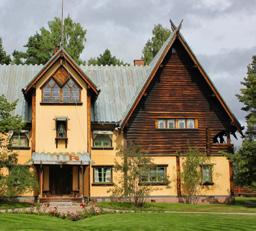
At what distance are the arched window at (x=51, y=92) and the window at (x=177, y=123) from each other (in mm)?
7693

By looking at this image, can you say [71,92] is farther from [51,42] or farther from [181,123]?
[51,42]

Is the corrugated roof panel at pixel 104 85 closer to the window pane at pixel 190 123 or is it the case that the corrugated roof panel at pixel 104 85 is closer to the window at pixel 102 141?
the window at pixel 102 141

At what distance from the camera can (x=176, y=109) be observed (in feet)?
122

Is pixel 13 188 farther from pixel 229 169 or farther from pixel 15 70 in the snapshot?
pixel 229 169

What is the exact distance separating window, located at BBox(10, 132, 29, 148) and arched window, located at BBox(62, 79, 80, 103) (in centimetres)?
380

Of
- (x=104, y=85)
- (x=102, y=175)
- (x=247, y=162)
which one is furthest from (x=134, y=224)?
(x=104, y=85)

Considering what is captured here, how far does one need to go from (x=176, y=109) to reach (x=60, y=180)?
32.9 ft

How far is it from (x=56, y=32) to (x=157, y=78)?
80.4 feet

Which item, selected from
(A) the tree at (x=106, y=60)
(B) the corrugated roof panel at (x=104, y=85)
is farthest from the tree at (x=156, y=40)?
(B) the corrugated roof panel at (x=104, y=85)

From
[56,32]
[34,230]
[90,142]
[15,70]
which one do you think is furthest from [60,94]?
[56,32]

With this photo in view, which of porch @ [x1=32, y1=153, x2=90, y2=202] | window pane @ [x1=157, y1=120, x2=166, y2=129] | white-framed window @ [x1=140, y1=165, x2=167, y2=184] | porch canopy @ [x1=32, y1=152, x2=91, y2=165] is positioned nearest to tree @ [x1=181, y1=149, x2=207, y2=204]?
white-framed window @ [x1=140, y1=165, x2=167, y2=184]

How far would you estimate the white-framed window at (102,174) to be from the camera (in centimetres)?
3572

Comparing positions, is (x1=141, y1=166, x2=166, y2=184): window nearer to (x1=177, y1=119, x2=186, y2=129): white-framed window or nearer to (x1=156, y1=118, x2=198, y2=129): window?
(x1=156, y1=118, x2=198, y2=129): window

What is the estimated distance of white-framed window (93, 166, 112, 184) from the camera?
1406 inches
